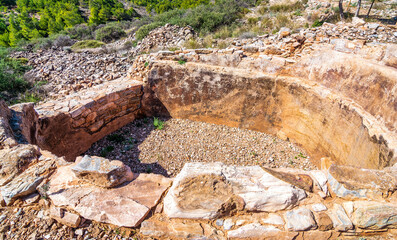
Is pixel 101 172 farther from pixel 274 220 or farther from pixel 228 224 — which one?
pixel 274 220

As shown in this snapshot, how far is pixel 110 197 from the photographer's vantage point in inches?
75.8

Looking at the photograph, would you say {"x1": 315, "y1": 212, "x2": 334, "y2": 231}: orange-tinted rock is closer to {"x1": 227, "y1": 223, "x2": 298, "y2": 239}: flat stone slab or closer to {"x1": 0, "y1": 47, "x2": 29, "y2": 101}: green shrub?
{"x1": 227, "y1": 223, "x2": 298, "y2": 239}: flat stone slab

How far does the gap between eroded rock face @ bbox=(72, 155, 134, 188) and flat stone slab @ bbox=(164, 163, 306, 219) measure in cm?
53

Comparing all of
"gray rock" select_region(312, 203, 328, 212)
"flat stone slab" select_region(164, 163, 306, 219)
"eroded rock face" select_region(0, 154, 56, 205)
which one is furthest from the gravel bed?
"gray rock" select_region(312, 203, 328, 212)

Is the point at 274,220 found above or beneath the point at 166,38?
beneath

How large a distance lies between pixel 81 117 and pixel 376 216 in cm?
428

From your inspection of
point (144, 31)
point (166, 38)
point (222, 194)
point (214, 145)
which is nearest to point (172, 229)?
point (222, 194)

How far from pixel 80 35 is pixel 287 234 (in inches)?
652

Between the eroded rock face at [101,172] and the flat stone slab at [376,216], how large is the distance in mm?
2145

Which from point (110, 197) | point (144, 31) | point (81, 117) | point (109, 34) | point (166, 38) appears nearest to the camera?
point (110, 197)

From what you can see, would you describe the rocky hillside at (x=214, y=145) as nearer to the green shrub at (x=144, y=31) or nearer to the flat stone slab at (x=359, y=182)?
the flat stone slab at (x=359, y=182)

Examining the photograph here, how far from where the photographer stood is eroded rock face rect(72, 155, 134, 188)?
1970 mm

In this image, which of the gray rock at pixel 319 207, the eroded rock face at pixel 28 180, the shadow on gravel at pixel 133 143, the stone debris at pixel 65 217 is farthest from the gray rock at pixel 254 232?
the shadow on gravel at pixel 133 143

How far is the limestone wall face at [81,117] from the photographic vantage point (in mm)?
3277
